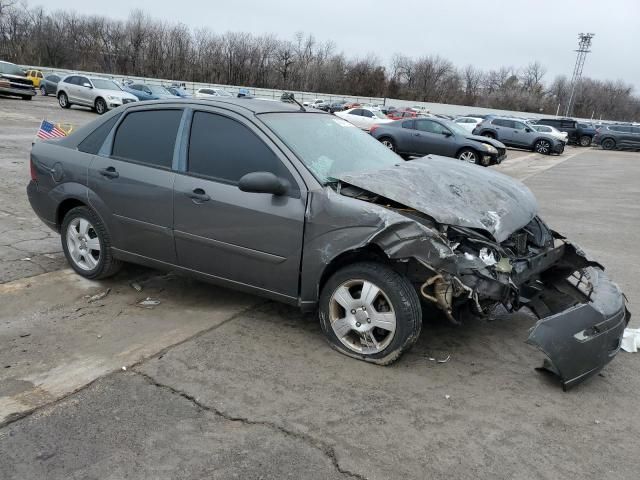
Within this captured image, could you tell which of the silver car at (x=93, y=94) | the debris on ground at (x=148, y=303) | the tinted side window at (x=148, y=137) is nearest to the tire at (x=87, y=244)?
the debris on ground at (x=148, y=303)

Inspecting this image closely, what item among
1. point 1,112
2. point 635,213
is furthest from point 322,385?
point 1,112

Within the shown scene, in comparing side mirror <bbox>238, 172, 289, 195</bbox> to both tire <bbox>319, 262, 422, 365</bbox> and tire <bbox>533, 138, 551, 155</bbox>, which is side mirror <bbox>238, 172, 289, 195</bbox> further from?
tire <bbox>533, 138, 551, 155</bbox>

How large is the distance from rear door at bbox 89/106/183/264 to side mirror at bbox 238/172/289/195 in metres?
0.84

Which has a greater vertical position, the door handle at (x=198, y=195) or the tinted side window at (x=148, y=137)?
the tinted side window at (x=148, y=137)

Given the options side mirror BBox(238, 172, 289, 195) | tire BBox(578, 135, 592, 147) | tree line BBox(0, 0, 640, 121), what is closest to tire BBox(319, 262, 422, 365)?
side mirror BBox(238, 172, 289, 195)

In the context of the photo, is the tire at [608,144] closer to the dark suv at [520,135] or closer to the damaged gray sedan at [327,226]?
the dark suv at [520,135]

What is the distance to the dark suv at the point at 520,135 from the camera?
88.8 feet

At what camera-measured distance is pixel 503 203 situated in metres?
3.98

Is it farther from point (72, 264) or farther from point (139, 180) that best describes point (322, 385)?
point (72, 264)

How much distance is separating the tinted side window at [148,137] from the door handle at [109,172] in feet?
0.44

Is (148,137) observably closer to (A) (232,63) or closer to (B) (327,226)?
(B) (327,226)

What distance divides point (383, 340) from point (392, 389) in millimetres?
359

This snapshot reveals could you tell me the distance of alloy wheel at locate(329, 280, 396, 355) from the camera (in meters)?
3.47

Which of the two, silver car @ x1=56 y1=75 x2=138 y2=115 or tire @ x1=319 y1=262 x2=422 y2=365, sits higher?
silver car @ x1=56 y1=75 x2=138 y2=115
